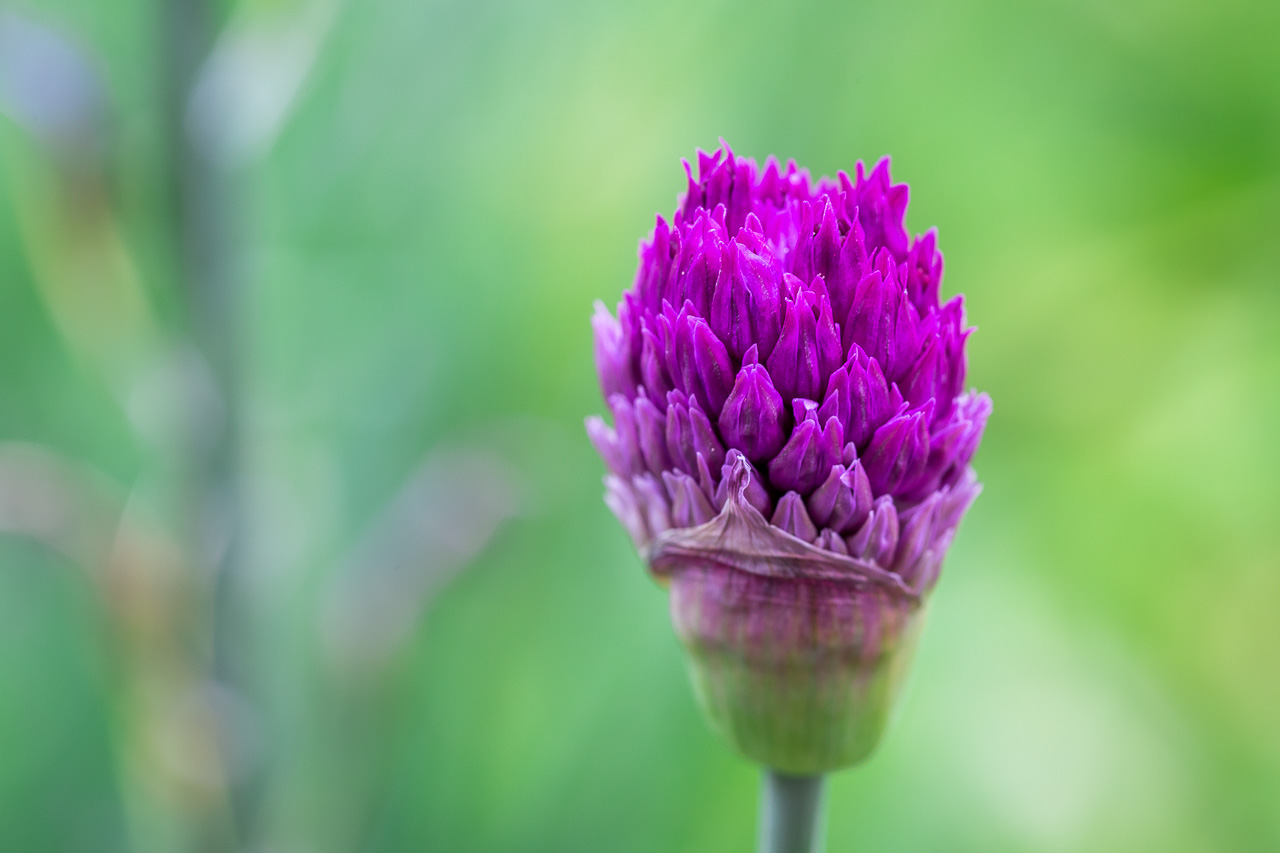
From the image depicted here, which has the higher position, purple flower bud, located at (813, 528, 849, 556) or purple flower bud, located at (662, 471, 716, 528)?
Answer: purple flower bud, located at (662, 471, 716, 528)

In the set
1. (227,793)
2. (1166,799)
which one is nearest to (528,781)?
(227,793)

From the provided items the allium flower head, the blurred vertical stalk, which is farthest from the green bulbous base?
the blurred vertical stalk

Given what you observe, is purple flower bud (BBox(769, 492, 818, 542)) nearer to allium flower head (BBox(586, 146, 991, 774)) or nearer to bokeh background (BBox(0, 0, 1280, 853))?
allium flower head (BBox(586, 146, 991, 774))

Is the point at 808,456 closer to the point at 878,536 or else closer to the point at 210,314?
the point at 878,536

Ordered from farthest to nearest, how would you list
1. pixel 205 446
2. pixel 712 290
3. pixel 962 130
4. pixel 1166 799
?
pixel 962 130 → pixel 1166 799 → pixel 205 446 → pixel 712 290

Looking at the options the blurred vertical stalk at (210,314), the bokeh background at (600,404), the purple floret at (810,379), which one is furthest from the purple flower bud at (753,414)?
the bokeh background at (600,404)

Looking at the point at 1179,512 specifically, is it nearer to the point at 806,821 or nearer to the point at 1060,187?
the point at 1060,187

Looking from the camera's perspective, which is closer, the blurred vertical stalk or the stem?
the stem
